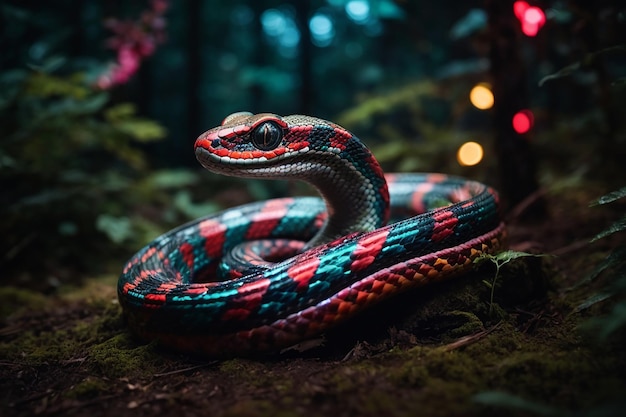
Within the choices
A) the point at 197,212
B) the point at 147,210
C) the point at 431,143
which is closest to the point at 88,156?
the point at 147,210

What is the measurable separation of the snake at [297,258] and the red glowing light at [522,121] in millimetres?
1457

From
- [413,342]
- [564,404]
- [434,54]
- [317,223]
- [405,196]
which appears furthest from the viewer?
[434,54]

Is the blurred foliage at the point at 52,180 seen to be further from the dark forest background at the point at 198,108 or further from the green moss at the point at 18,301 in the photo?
the green moss at the point at 18,301

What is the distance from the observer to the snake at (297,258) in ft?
8.05

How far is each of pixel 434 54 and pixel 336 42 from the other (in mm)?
3195

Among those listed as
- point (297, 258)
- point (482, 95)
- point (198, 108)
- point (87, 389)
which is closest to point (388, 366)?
point (297, 258)

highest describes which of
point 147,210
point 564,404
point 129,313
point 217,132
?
point 217,132

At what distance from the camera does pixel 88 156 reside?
8844 millimetres

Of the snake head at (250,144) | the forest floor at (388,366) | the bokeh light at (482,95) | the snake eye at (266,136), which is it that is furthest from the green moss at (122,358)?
the bokeh light at (482,95)

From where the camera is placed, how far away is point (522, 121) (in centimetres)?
473

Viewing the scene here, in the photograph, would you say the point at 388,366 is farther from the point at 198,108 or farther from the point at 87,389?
the point at 198,108

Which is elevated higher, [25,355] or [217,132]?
[217,132]

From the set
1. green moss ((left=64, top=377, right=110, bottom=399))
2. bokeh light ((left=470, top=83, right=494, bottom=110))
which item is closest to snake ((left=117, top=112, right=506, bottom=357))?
green moss ((left=64, top=377, right=110, bottom=399))

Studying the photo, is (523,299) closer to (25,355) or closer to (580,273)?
(580,273)
